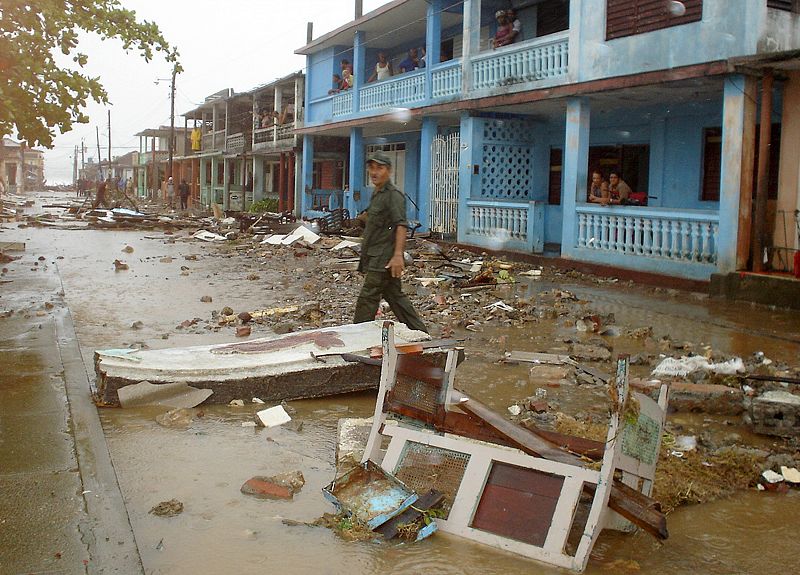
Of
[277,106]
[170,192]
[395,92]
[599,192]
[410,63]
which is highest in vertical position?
[277,106]

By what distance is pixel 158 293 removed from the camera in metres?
11.6

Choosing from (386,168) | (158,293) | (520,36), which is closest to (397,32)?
(520,36)

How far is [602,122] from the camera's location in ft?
56.1

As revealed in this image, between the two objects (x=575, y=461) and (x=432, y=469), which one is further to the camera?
(x=432, y=469)

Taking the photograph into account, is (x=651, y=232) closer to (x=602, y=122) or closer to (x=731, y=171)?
(x=731, y=171)

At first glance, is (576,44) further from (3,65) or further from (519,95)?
(3,65)

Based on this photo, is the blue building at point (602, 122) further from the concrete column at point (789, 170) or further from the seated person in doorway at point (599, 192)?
the seated person in doorway at point (599, 192)

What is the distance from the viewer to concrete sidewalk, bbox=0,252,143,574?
130 inches

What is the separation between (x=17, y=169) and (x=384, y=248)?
8183cm

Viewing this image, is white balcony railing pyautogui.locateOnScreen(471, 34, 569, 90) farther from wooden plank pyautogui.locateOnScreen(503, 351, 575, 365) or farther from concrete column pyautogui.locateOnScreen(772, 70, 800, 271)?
wooden plank pyautogui.locateOnScreen(503, 351, 575, 365)

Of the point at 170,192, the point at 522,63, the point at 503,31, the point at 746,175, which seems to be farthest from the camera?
the point at 170,192

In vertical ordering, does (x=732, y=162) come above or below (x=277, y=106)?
below

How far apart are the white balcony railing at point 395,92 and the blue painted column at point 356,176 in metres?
1.58

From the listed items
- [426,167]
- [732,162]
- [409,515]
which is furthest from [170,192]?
[409,515]
